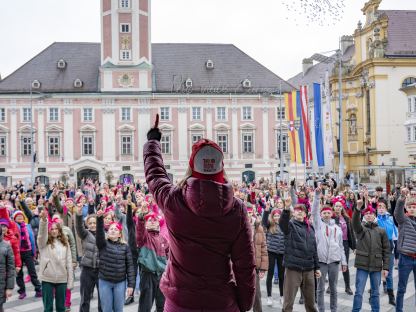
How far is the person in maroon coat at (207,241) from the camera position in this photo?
3.38 m

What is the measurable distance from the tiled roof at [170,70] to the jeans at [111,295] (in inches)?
1860

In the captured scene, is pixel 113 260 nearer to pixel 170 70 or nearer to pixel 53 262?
pixel 53 262

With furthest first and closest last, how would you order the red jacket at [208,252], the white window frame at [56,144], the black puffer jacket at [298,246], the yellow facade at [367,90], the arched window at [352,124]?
the arched window at [352,124], the yellow facade at [367,90], the white window frame at [56,144], the black puffer jacket at [298,246], the red jacket at [208,252]

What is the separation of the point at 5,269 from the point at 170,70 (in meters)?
49.5

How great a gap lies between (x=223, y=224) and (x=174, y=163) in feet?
165

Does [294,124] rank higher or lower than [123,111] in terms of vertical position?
lower

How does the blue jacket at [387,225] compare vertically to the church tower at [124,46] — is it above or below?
below

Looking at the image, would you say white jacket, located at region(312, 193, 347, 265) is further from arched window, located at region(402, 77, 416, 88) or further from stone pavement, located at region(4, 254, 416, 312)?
arched window, located at region(402, 77, 416, 88)

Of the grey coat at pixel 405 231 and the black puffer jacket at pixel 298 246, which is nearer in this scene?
the black puffer jacket at pixel 298 246

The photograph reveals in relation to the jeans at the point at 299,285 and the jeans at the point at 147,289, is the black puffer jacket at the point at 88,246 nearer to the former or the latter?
the jeans at the point at 147,289

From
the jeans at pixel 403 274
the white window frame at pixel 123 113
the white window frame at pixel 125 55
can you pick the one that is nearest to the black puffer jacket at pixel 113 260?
the jeans at pixel 403 274

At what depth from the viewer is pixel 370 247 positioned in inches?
346

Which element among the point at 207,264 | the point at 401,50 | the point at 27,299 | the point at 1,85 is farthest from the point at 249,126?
the point at 207,264

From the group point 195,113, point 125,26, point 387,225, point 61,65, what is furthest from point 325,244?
point 61,65
